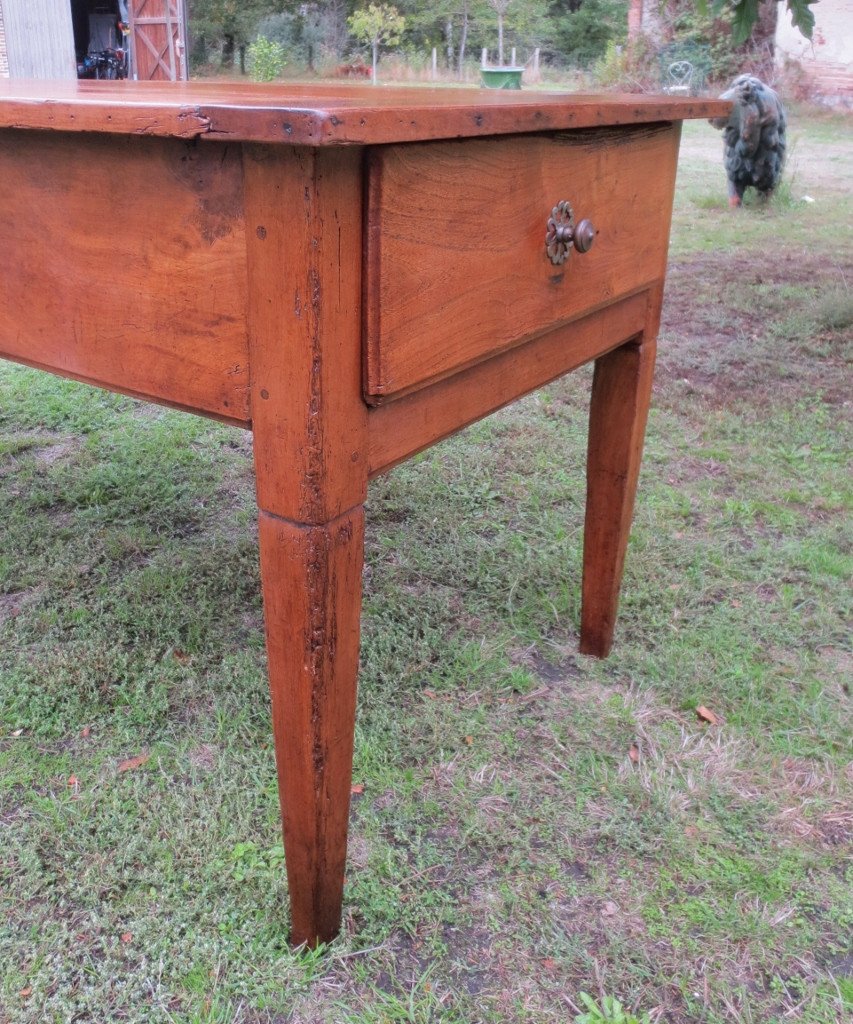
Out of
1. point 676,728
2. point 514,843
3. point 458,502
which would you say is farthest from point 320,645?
point 458,502

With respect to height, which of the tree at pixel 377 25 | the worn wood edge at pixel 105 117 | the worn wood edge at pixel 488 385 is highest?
the tree at pixel 377 25

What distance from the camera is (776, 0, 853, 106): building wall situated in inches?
561

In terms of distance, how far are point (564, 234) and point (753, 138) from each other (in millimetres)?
6121

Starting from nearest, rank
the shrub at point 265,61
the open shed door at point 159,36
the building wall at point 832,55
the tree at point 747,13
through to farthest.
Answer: the tree at point 747,13
the open shed door at point 159,36
the building wall at point 832,55
the shrub at point 265,61

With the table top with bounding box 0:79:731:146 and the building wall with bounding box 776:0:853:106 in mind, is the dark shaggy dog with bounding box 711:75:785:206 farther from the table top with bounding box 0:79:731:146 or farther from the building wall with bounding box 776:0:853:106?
the building wall with bounding box 776:0:853:106

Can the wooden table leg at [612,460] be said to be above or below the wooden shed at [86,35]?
below

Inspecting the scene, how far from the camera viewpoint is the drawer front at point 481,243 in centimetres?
85

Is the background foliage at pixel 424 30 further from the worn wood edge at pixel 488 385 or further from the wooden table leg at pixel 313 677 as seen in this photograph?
the wooden table leg at pixel 313 677

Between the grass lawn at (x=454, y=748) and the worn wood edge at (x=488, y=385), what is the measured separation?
2.18ft

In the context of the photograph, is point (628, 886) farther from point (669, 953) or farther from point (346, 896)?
point (346, 896)

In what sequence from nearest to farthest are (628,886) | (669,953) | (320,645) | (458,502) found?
1. (320,645)
2. (669,953)
3. (628,886)
4. (458,502)

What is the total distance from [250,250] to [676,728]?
1.21 m

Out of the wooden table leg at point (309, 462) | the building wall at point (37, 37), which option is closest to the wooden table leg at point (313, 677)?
the wooden table leg at point (309, 462)

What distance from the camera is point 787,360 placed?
370cm
